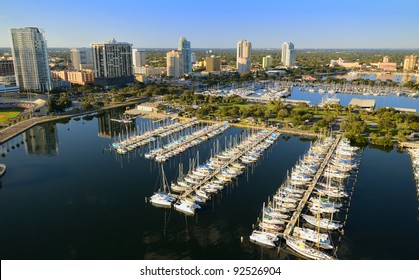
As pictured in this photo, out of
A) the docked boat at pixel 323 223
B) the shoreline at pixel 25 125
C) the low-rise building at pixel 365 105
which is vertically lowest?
the docked boat at pixel 323 223

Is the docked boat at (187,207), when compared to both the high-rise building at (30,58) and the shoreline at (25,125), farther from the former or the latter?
the high-rise building at (30,58)

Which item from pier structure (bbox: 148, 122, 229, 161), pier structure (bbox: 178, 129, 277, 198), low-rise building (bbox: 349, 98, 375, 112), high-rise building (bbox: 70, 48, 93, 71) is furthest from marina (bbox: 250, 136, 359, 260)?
high-rise building (bbox: 70, 48, 93, 71)

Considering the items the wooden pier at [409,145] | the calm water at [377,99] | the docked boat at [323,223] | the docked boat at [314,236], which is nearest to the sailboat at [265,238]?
the docked boat at [314,236]

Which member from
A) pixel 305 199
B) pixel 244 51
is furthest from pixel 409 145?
pixel 244 51

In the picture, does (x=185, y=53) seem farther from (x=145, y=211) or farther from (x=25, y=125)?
(x=145, y=211)

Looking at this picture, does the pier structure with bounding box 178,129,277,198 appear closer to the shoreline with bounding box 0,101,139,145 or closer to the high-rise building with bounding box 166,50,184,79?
the shoreline with bounding box 0,101,139,145

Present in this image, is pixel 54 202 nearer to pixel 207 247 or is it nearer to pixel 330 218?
pixel 207 247

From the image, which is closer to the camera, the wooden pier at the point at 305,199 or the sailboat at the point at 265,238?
the sailboat at the point at 265,238

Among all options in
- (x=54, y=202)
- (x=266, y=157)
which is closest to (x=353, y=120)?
(x=266, y=157)
